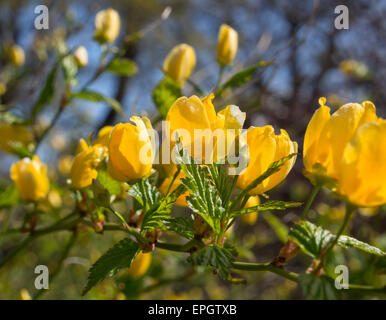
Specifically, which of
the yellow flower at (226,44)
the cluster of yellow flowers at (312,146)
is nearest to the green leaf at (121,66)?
the yellow flower at (226,44)

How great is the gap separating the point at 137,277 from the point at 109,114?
3194 mm

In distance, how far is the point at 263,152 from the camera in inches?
13.0

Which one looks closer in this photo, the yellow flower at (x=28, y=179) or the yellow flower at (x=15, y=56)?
the yellow flower at (x=28, y=179)

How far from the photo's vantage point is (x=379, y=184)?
10.8 inches

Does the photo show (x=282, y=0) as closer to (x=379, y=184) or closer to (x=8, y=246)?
(x=8, y=246)

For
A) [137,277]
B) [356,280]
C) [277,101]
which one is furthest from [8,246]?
[277,101]

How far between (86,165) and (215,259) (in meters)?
0.20

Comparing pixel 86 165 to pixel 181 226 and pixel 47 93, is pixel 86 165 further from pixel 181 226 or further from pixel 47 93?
pixel 47 93

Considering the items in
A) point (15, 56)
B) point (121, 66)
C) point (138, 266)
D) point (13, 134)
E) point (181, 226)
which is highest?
point (15, 56)

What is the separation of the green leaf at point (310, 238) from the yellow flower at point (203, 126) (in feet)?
0.29

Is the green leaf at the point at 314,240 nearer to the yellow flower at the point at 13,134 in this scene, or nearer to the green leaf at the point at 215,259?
the green leaf at the point at 215,259

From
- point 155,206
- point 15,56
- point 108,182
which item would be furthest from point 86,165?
point 15,56

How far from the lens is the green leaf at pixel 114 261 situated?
31 cm

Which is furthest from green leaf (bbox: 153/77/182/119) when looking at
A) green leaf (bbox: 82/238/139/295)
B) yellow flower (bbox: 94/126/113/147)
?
green leaf (bbox: 82/238/139/295)
